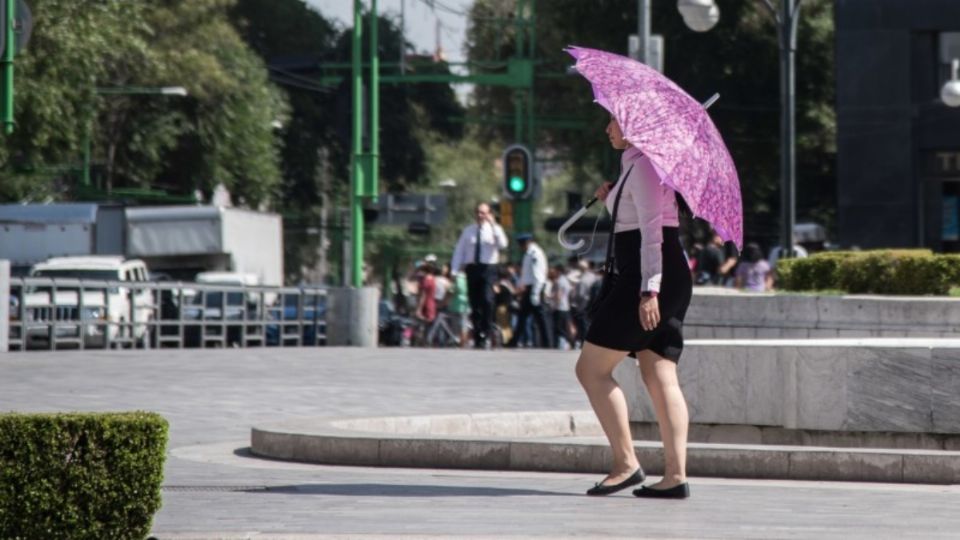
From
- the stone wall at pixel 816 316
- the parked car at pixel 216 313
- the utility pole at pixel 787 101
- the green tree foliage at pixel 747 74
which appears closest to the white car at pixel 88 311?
the parked car at pixel 216 313

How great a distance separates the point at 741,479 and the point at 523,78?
39.5 meters

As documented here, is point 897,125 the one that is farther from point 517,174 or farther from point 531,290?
point 531,290

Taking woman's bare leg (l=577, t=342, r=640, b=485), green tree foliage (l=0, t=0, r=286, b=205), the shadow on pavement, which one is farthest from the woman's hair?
woman's bare leg (l=577, t=342, r=640, b=485)

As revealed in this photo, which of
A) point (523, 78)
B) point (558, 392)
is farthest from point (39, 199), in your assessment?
point (558, 392)

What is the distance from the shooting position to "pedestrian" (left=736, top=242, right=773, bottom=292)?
28016 millimetres

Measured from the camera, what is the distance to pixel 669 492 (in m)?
9.01

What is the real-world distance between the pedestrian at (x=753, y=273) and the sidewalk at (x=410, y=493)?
38.5 ft

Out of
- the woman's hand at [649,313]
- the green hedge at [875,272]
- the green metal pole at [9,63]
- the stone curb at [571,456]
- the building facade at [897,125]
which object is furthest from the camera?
the building facade at [897,125]

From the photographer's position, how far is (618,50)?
164 feet

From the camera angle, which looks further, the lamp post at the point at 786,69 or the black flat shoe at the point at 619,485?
the lamp post at the point at 786,69

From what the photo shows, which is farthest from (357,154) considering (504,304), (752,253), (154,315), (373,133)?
(752,253)

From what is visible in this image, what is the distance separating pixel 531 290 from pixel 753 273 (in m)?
2.98

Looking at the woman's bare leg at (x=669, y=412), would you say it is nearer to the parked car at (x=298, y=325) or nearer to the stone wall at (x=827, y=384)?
the stone wall at (x=827, y=384)

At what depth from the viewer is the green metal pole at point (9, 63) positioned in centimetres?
1485
